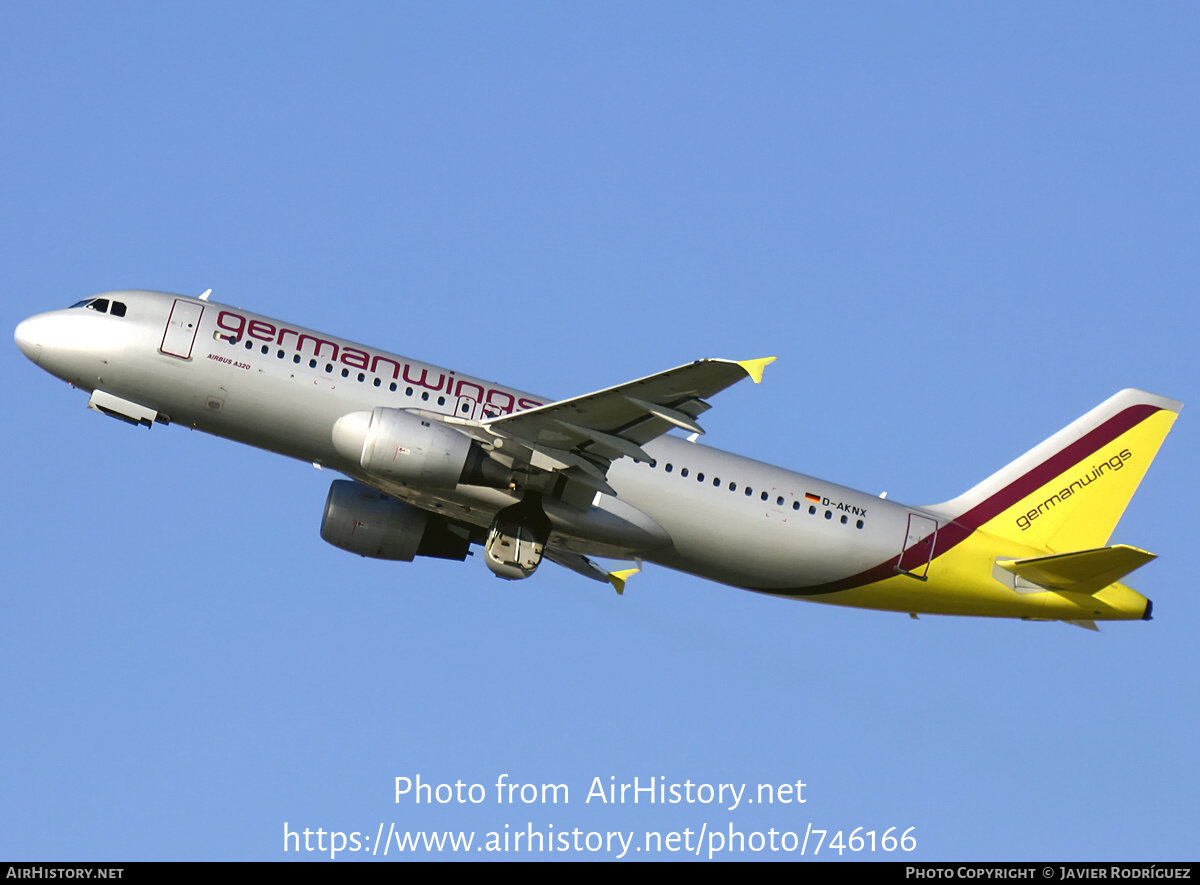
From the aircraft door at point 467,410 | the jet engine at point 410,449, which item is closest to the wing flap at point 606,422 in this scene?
the jet engine at point 410,449

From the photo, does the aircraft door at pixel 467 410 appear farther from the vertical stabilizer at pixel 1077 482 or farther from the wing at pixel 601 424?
the vertical stabilizer at pixel 1077 482

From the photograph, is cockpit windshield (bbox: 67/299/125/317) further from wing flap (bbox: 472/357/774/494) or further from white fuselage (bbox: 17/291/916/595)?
wing flap (bbox: 472/357/774/494)

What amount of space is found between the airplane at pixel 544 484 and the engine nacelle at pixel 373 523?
0.05 m

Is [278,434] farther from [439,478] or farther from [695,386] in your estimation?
[695,386]

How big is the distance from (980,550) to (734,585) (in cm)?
691

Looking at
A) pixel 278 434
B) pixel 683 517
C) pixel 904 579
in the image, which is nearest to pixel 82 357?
pixel 278 434

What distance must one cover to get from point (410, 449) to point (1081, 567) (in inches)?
697

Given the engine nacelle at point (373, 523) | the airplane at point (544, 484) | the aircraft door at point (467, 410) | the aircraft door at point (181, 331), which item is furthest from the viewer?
the engine nacelle at point (373, 523)

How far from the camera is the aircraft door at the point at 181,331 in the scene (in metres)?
38.6

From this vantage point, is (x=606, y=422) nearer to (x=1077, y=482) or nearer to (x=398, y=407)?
(x=398, y=407)

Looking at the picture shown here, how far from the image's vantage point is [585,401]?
3566cm

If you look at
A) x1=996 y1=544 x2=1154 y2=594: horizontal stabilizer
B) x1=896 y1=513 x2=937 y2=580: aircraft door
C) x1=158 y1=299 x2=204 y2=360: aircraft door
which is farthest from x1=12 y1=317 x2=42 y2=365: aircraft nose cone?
x1=996 y1=544 x2=1154 y2=594: horizontal stabilizer

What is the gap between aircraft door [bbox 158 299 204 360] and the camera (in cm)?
3862

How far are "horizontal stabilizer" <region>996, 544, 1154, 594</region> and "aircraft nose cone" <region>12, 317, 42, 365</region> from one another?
87.8 feet
